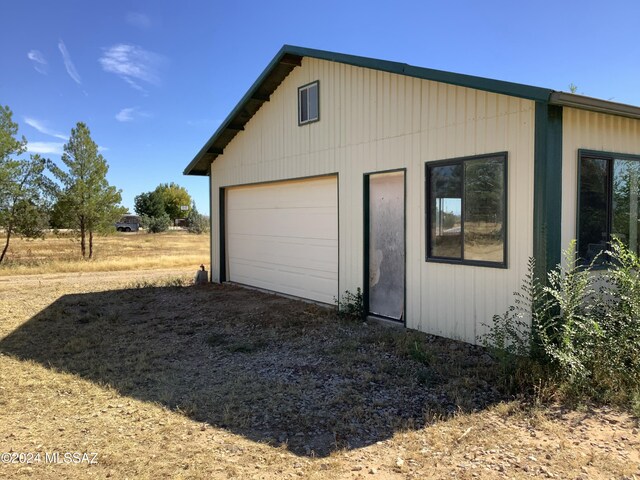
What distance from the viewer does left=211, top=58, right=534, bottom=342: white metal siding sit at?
5.75 m

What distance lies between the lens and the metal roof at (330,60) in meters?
5.19

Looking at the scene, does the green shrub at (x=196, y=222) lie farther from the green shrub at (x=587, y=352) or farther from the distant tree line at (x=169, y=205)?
the green shrub at (x=587, y=352)

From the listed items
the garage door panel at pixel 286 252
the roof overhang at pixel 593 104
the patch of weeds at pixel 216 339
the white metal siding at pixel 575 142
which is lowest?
the patch of weeds at pixel 216 339

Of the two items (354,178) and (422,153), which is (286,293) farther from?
(422,153)

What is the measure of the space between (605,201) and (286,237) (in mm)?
6576

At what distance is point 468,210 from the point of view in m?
6.27

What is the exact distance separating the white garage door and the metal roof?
1.41 m

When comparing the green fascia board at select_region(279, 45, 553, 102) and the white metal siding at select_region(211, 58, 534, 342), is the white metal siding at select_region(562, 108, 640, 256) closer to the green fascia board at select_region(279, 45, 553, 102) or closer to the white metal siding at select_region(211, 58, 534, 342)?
the white metal siding at select_region(211, 58, 534, 342)

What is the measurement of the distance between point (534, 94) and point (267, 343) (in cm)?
486

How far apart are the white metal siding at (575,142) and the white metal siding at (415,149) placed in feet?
1.44

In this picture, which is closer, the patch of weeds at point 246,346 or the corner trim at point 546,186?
the corner trim at point 546,186

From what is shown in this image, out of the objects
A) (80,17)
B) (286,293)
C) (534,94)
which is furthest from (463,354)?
(80,17)

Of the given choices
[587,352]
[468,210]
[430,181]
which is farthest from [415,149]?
[587,352]

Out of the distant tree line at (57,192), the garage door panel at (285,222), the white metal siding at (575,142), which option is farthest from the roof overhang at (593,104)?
the distant tree line at (57,192)
